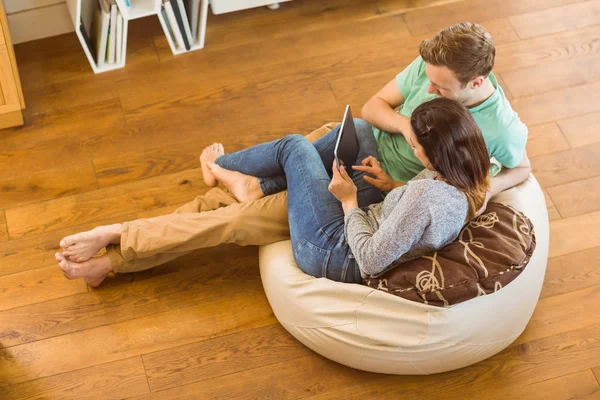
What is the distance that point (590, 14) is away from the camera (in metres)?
3.16

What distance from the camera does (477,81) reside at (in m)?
2.00

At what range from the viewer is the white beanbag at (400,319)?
2.01 m

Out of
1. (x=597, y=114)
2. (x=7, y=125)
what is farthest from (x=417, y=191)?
(x=7, y=125)

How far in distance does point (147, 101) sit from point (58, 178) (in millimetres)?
467

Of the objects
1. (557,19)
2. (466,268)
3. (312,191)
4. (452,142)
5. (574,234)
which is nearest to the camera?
(452,142)

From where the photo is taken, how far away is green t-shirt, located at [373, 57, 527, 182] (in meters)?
2.08

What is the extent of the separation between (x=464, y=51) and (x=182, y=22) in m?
1.37

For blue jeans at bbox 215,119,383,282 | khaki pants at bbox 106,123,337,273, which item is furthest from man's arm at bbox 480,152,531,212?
khaki pants at bbox 106,123,337,273

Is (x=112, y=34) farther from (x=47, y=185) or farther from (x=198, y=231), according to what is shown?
(x=198, y=231)

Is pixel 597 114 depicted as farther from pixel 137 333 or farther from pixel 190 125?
pixel 137 333

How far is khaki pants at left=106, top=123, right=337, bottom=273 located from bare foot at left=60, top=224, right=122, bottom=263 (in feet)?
0.14

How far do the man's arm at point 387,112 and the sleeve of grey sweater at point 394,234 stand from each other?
423 millimetres

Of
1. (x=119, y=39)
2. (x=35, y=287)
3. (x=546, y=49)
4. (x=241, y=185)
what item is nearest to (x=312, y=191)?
(x=241, y=185)

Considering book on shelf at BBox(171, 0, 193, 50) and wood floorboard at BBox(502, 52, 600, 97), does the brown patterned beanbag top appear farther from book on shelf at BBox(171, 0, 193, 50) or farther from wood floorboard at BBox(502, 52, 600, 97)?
book on shelf at BBox(171, 0, 193, 50)
